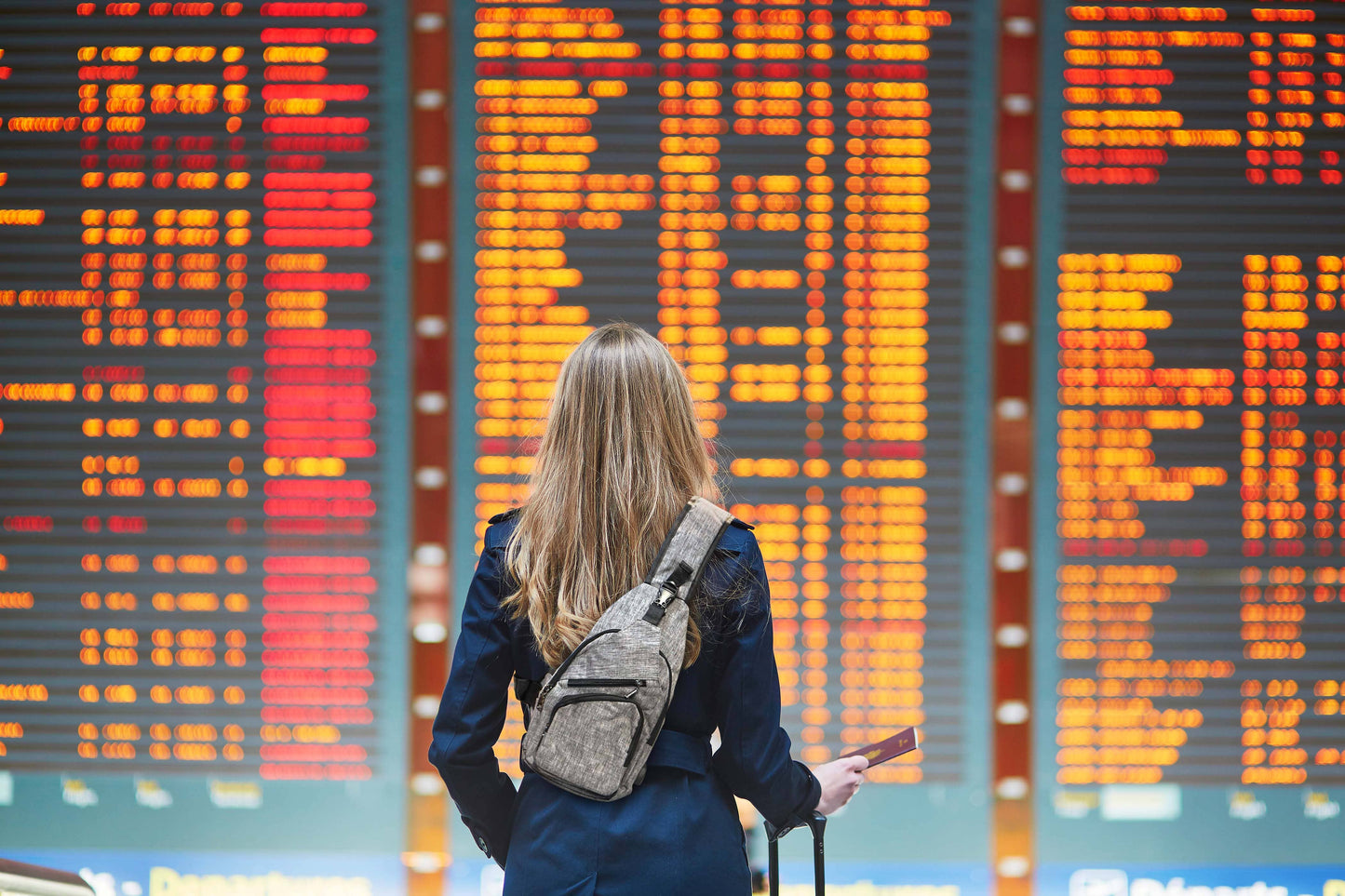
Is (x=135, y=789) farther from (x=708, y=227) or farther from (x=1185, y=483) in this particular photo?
(x=1185, y=483)

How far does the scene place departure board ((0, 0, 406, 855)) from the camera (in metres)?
3.21

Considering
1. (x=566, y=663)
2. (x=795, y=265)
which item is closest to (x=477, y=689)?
(x=566, y=663)

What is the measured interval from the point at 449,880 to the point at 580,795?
2051mm

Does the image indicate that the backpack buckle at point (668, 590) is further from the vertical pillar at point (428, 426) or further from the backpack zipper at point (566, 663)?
the vertical pillar at point (428, 426)

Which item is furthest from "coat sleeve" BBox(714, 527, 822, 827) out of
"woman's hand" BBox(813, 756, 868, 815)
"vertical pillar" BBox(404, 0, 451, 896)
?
"vertical pillar" BBox(404, 0, 451, 896)

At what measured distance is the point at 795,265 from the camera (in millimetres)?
3195

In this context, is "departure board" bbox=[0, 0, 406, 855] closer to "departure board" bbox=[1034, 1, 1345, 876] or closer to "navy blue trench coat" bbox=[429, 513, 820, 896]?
"navy blue trench coat" bbox=[429, 513, 820, 896]

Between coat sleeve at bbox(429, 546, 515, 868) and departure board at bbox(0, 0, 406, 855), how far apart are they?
1.73m

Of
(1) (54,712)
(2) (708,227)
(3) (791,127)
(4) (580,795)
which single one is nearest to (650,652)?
(4) (580,795)

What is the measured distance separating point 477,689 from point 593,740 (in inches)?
8.7

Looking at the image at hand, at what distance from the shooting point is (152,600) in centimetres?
321

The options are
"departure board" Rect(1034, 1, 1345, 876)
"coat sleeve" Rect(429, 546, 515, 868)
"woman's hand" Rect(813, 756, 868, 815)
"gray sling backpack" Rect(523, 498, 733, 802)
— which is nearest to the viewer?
"gray sling backpack" Rect(523, 498, 733, 802)

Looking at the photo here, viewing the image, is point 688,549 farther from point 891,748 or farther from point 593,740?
point 891,748

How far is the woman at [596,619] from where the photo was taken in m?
1.48
